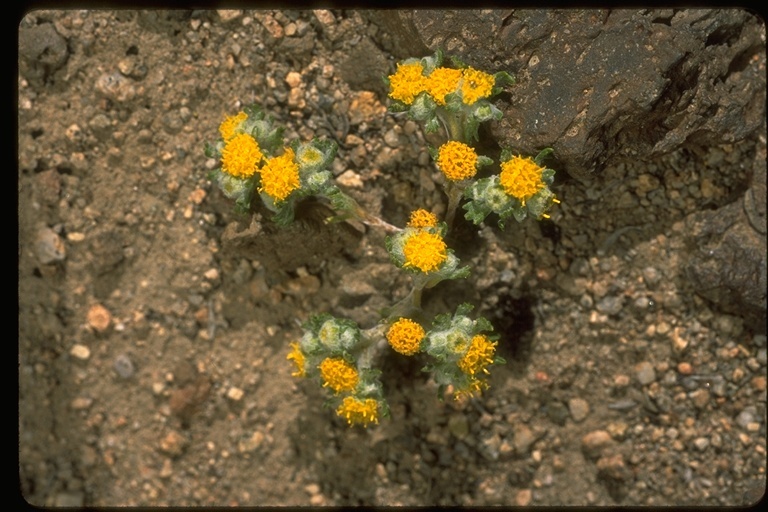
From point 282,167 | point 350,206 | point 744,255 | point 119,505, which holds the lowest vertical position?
point 119,505

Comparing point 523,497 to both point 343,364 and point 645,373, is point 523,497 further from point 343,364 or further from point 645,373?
point 343,364

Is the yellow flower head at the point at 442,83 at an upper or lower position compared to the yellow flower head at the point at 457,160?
upper

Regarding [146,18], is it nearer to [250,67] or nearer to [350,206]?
[250,67]

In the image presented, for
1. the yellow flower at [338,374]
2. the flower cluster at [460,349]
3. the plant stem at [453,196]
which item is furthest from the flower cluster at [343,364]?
the plant stem at [453,196]

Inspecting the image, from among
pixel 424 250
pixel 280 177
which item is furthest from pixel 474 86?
pixel 280 177

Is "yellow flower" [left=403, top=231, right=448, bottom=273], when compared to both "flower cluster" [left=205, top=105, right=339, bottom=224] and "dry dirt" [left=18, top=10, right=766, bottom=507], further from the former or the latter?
"dry dirt" [left=18, top=10, right=766, bottom=507]

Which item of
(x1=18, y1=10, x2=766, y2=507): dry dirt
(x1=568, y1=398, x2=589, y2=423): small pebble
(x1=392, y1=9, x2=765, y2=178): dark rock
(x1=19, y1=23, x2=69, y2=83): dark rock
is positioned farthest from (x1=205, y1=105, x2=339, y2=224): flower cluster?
(x1=568, y1=398, x2=589, y2=423): small pebble

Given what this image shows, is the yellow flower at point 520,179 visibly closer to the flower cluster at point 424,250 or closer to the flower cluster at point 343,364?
the flower cluster at point 424,250

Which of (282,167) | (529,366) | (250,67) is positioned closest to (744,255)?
(529,366)
